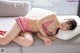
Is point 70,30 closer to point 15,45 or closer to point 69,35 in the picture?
point 69,35

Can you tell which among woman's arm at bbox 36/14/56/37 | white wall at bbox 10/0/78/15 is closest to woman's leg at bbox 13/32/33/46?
woman's arm at bbox 36/14/56/37

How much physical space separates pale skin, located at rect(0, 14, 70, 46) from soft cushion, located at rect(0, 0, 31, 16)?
79 cm

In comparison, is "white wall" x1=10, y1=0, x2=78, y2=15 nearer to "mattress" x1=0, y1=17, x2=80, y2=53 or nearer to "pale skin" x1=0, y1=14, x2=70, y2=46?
"pale skin" x1=0, y1=14, x2=70, y2=46

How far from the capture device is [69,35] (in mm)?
1557

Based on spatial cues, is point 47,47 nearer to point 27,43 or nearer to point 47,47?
point 47,47

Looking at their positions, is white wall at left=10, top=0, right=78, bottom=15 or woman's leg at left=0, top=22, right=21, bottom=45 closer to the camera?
woman's leg at left=0, top=22, right=21, bottom=45

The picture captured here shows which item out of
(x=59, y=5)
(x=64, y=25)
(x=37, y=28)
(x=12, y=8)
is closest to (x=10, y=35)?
(x=37, y=28)

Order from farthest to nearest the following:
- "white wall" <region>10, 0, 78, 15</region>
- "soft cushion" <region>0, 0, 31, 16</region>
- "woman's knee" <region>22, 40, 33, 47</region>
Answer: "white wall" <region>10, 0, 78, 15</region> → "soft cushion" <region>0, 0, 31, 16</region> → "woman's knee" <region>22, 40, 33, 47</region>

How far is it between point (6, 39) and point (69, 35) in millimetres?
598

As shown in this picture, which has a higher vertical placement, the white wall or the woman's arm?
the white wall

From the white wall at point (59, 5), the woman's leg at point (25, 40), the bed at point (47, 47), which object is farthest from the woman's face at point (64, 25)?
the white wall at point (59, 5)

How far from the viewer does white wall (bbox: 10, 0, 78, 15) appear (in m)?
2.98

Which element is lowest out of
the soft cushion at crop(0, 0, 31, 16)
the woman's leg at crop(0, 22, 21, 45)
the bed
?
the bed

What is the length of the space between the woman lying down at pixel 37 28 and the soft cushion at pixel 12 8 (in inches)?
30.6
